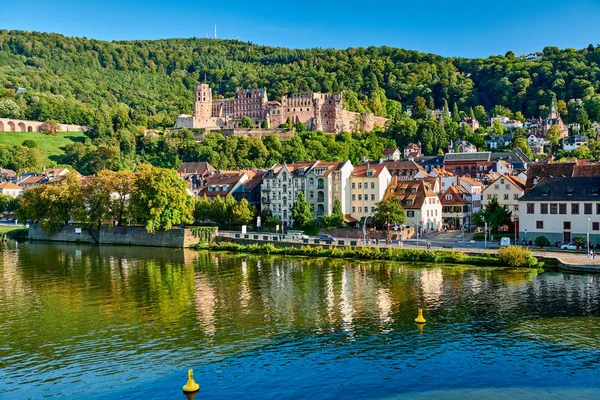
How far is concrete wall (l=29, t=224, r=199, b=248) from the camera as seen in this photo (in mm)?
63562

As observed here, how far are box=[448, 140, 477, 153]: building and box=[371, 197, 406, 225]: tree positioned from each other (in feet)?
248

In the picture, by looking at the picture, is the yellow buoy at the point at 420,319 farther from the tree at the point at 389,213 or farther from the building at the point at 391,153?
the building at the point at 391,153

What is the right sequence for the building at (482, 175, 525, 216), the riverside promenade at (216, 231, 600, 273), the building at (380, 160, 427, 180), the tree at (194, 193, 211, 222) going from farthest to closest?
the building at (380, 160, 427, 180), the tree at (194, 193, 211, 222), the building at (482, 175, 525, 216), the riverside promenade at (216, 231, 600, 273)

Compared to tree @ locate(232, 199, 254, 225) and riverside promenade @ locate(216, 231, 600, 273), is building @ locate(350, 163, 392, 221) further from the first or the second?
tree @ locate(232, 199, 254, 225)

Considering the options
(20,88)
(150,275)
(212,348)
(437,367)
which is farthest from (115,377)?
(20,88)

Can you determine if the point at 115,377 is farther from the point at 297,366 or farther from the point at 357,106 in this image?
the point at 357,106

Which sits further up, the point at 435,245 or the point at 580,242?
the point at 580,242

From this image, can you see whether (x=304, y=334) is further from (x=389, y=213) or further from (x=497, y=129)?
(x=497, y=129)

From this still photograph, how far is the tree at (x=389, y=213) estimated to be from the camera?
200 feet

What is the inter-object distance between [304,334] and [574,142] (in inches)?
4955

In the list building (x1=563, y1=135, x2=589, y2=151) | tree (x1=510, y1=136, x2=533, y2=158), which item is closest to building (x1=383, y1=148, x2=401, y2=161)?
tree (x1=510, y1=136, x2=533, y2=158)

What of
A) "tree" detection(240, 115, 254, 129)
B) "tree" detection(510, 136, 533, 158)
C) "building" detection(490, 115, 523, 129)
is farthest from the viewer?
"building" detection(490, 115, 523, 129)

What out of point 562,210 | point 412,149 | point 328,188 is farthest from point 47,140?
point 562,210

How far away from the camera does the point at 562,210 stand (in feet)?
167
